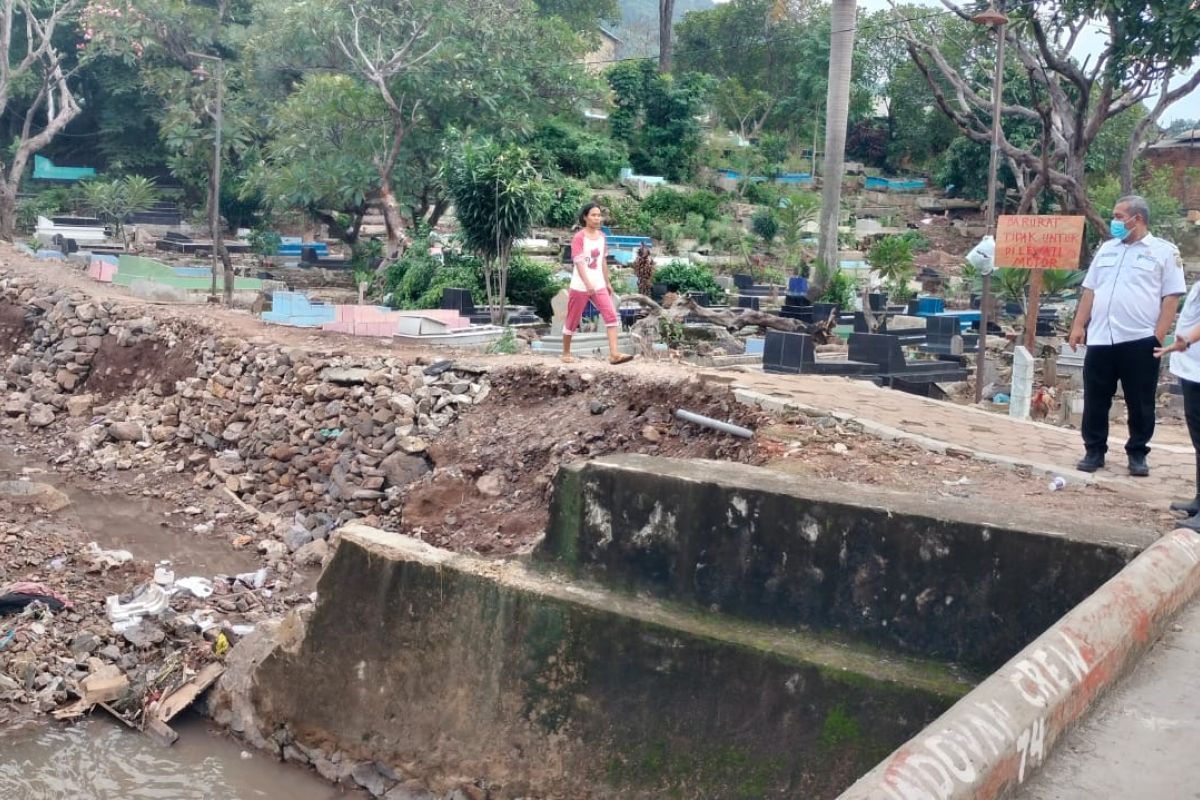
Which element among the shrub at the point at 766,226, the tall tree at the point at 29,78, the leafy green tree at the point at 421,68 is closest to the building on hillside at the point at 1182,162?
the shrub at the point at 766,226

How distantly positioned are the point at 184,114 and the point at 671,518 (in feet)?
78.4

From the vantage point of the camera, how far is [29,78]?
27.3 m

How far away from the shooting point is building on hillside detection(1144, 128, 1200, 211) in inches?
1315

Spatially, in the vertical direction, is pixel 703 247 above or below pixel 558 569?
above

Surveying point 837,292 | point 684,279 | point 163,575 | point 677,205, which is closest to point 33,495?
point 163,575

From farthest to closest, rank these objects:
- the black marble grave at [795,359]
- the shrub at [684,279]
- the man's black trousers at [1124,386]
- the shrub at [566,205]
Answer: the shrub at [566,205]
the shrub at [684,279]
the black marble grave at [795,359]
the man's black trousers at [1124,386]

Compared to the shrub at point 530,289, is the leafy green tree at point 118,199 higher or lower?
higher

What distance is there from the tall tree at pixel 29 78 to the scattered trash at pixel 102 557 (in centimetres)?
1727

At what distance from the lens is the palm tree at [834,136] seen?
65.6ft

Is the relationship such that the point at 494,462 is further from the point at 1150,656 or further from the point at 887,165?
the point at 887,165

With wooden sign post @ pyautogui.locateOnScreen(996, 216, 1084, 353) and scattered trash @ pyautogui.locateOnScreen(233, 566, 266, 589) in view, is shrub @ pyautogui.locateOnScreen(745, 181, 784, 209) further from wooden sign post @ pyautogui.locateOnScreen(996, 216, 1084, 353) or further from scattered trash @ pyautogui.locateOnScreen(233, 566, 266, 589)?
scattered trash @ pyautogui.locateOnScreen(233, 566, 266, 589)

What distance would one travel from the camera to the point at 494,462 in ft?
31.0

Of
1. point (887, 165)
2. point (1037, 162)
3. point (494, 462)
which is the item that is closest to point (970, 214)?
point (887, 165)

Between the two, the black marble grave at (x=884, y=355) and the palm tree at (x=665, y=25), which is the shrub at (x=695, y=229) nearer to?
the palm tree at (x=665, y=25)
